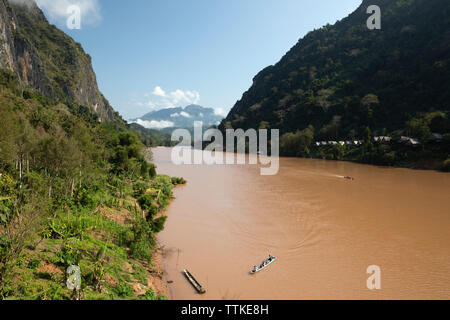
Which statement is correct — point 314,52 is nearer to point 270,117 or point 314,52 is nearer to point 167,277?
point 270,117

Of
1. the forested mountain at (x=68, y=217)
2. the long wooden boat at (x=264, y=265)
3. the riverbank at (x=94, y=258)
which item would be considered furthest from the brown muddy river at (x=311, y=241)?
the forested mountain at (x=68, y=217)

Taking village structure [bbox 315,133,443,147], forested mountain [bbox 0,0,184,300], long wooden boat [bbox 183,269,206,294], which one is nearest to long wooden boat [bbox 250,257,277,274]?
long wooden boat [bbox 183,269,206,294]

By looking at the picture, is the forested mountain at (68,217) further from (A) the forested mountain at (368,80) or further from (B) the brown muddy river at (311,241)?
(A) the forested mountain at (368,80)

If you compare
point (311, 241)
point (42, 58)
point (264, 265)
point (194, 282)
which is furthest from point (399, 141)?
point (42, 58)

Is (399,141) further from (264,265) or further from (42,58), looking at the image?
(42,58)

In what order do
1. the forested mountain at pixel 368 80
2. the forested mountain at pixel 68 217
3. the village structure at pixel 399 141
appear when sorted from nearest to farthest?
the forested mountain at pixel 68 217, the village structure at pixel 399 141, the forested mountain at pixel 368 80

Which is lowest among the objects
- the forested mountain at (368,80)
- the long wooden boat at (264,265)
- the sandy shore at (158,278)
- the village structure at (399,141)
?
the sandy shore at (158,278)

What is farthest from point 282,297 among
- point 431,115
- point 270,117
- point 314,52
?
point 314,52
